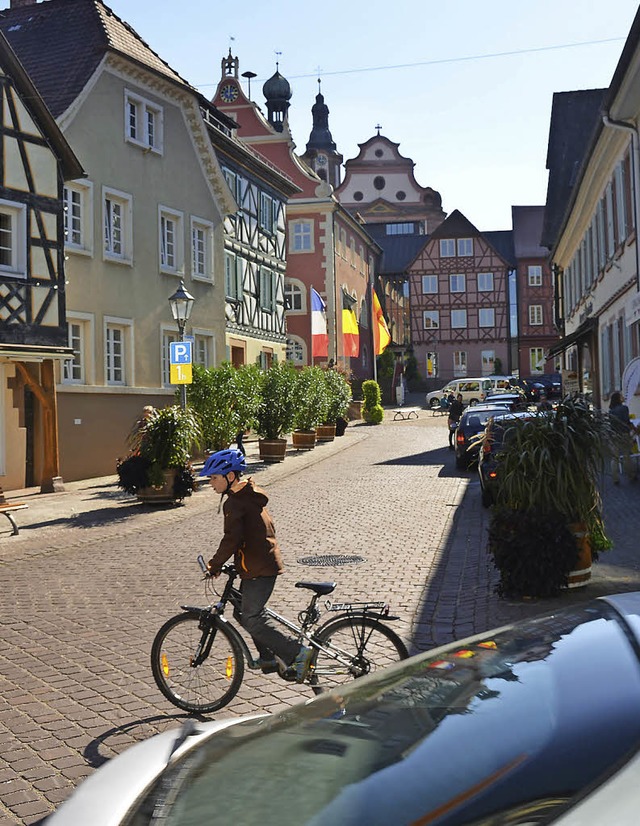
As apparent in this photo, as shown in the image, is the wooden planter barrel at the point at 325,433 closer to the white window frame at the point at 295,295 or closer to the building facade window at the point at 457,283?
the white window frame at the point at 295,295

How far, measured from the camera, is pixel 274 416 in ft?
82.8

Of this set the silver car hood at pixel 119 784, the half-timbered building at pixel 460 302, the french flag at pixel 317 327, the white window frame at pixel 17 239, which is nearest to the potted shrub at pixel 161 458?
the white window frame at pixel 17 239

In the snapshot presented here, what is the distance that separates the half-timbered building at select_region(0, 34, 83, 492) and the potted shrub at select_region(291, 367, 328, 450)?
844 cm

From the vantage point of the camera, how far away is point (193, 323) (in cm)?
2833

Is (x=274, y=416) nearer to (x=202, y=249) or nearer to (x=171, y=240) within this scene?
(x=171, y=240)

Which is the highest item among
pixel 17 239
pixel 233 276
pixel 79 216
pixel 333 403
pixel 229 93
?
pixel 229 93

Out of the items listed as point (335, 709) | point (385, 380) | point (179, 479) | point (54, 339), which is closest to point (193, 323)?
point (54, 339)

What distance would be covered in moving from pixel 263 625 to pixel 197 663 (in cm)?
48

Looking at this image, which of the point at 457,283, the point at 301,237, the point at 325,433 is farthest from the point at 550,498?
the point at 457,283

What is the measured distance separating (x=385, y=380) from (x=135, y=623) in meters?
54.9

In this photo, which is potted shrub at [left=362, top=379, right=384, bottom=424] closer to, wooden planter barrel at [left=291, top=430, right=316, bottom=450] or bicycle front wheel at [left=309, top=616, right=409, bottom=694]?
wooden planter barrel at [left=291, top=430, right=316, bottom=450]

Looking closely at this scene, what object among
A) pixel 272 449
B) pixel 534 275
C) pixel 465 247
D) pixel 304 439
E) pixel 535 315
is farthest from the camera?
pixel 534 275

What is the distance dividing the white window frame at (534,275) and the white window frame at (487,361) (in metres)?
5.83

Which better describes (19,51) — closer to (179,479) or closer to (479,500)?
(179,479)
